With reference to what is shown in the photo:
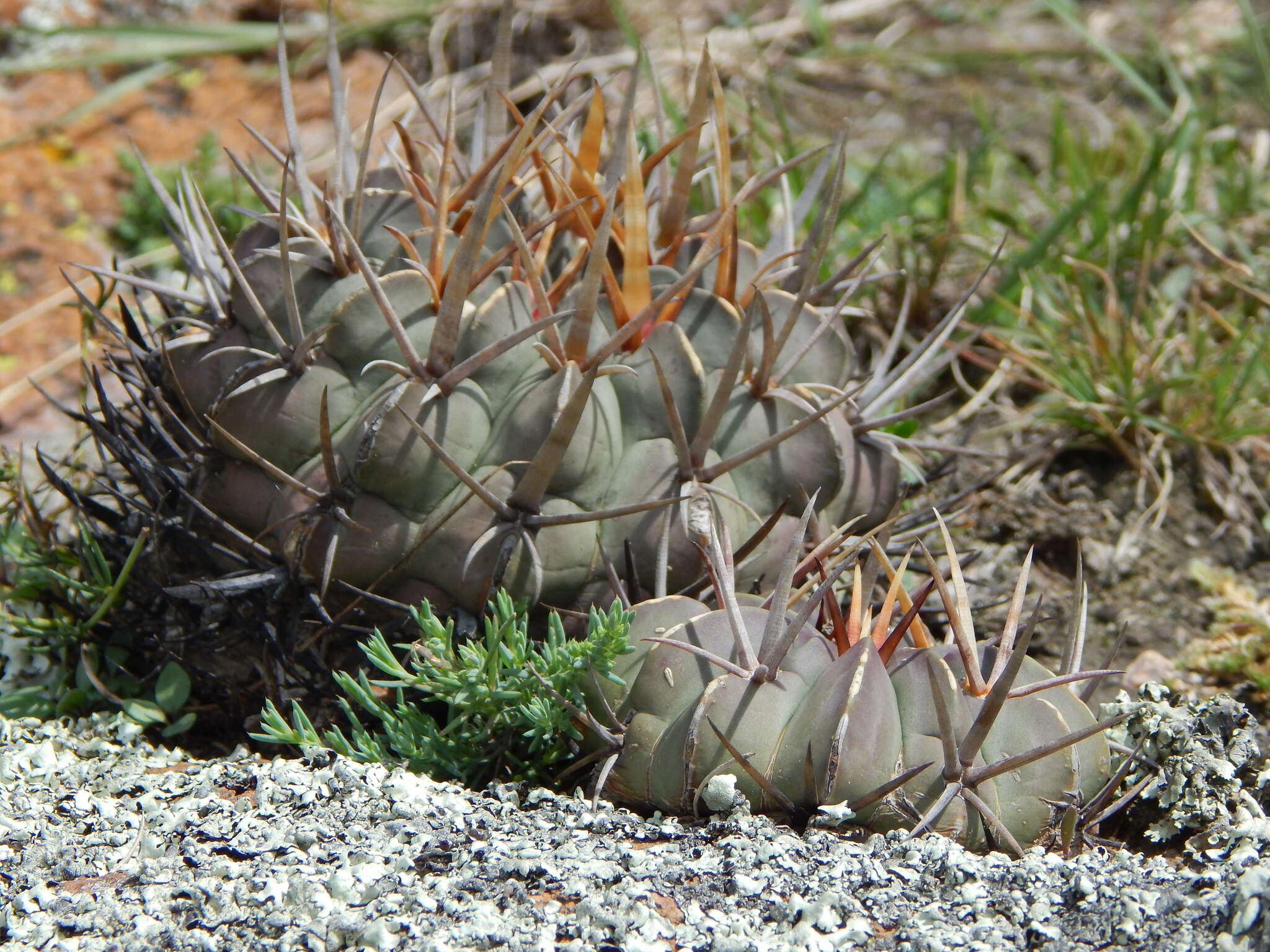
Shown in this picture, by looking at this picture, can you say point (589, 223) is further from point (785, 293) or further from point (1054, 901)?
point (1054, 901)

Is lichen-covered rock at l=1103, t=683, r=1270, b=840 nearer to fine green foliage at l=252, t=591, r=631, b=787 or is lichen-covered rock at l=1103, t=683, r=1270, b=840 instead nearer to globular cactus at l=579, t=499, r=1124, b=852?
globular cactus at l=579, t=499, r=1124, b=852

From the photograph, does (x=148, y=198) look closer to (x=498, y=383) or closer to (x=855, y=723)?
(x=498, y=383)

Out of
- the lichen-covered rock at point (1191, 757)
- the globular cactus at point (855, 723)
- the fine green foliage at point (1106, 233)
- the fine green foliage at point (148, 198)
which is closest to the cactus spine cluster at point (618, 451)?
the globular cactus at point (855, 723)

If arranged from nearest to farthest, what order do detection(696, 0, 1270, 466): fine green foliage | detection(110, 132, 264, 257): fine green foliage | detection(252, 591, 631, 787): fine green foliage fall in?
detection(252, 591, 631, 787): fine green foliage, detection(696, 0, 1270, 466): fine green foliage, detection(110, 132, 264, 257): fine green foliage

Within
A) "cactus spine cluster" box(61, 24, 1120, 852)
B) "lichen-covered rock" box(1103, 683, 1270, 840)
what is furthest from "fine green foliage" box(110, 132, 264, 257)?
"lichen-covered rock" box(1103, 683, 1270, 840)

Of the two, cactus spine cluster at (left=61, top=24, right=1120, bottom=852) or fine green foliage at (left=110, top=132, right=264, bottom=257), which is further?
fine green foliage at (left=110, top=132, right=264, bottom=257)
